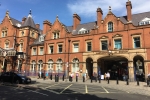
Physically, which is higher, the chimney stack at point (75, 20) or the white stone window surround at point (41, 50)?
the chimney stack at point (75, 20)

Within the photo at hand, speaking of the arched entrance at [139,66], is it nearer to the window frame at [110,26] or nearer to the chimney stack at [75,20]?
the window frame at [110,26]

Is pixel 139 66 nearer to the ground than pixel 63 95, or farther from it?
farther from it

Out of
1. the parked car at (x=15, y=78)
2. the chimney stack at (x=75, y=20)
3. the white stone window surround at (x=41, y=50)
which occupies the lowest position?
the parked car at (x=15, y=78)

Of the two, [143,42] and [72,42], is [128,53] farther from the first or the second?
[72,42]

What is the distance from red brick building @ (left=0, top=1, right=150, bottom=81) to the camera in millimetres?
26656

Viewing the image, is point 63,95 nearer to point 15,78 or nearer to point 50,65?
point 15,78

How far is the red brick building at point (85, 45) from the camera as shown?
2666 cm

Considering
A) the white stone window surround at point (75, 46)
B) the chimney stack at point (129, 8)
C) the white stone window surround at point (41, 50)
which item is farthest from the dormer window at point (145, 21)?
the white stone window surround at point (41, 50)

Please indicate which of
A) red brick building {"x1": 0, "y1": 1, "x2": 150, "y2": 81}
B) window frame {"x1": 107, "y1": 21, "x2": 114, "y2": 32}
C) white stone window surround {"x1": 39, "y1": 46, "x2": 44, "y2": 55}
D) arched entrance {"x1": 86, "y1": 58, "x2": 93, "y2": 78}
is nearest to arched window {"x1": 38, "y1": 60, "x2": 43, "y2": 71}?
red brick building {"x1": 0, "y1": 1, "x2": 150, "y2": 81}

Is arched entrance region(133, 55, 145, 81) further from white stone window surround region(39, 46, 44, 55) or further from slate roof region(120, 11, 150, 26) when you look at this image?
white stone window surround region(39, 46, 44, 55)

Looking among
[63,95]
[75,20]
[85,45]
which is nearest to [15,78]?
[63,95]

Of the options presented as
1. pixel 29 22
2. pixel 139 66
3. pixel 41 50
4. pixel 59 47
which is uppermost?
A: pixel 29 22

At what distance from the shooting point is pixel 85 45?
3133 centimetres

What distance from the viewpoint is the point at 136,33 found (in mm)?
26484
